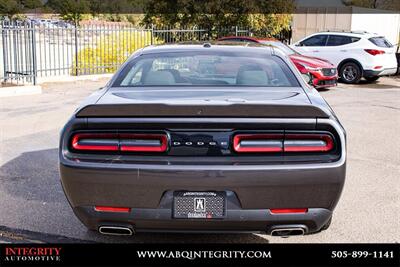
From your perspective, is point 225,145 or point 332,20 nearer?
point 225,145

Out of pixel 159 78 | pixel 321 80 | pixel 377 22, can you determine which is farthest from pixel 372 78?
pixel 159 78

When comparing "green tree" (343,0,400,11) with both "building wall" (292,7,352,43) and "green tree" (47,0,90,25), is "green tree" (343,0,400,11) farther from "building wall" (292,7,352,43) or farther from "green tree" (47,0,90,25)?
"green tree" (47,0,90,25)

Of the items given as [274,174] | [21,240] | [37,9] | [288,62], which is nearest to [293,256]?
[274,174]

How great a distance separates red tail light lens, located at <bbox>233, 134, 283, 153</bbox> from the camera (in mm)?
3387

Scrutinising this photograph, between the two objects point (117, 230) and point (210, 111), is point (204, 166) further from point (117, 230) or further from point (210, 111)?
point (117, 230)

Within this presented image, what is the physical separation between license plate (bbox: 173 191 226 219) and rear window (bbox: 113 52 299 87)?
4.46ft

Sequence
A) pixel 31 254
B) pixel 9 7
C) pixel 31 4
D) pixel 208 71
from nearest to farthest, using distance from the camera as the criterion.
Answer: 1. pixel 31 254
2. pixel 208 71
3. pixel 9 7
4. pixel 31 4

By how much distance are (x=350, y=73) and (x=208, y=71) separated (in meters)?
13.0

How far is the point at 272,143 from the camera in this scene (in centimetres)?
340

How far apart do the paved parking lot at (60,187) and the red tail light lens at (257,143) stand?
45.0 inches

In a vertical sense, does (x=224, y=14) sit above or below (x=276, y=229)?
above

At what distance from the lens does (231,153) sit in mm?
3389

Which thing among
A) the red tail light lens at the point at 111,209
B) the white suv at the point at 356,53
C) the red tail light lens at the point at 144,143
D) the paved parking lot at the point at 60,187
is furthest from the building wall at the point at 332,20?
the red tail light lens at the point at 111,209

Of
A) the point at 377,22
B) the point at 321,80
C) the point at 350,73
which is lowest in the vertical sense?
the point at 350,73
